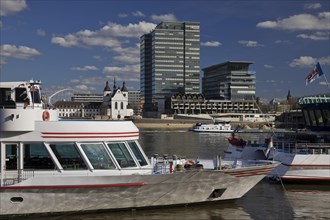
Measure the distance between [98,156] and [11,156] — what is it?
115 inches

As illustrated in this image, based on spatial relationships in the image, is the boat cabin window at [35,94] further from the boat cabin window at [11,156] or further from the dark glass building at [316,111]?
the dark glass building at [316,111]

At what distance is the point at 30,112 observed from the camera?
14547mm

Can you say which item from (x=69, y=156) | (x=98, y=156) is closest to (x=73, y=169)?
(x=69, y=156)

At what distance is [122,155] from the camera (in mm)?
15367

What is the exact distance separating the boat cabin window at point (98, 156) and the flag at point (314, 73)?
15.8 meters

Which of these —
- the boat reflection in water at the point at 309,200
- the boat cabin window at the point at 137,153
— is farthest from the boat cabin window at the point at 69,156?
the boat reflection in water at the point at 309,200

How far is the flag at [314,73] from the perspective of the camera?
25.8 metres

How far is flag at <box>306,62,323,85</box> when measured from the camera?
25.8 metres

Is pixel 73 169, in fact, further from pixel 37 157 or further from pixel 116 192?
pixel 116 192

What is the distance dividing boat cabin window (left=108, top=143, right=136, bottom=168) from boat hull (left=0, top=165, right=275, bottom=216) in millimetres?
852

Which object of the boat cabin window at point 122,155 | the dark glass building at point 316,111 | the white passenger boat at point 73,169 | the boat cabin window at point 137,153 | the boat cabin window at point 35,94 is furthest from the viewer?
the dark glass building at point 316,111

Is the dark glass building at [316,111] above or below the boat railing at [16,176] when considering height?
above

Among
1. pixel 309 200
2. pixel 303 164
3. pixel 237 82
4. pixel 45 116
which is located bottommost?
pixel 309 200

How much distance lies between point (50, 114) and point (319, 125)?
20447 millimetres
